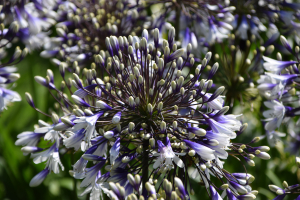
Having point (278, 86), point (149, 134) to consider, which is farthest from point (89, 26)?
point (278, 86)

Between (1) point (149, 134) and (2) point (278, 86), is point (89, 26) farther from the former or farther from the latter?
(2) point (278, 86)

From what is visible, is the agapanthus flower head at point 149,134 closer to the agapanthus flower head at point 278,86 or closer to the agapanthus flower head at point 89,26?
the agapanthus flower head at point 278,86

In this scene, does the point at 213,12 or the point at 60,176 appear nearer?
the point at 213,12

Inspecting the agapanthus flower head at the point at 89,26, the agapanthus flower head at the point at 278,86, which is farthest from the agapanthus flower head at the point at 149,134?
the agapanthus flower head at the point at 89,26

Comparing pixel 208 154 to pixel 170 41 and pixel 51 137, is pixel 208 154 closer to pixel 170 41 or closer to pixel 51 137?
pixel 170 41

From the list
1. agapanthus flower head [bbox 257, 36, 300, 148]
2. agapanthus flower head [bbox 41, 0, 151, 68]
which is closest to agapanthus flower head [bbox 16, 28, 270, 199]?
agapanthus flower head [bbox 257, 36, 300, 148]

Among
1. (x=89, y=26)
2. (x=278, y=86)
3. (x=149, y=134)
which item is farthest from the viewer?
(x=89, y=26)

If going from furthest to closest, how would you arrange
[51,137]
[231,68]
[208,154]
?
[231,68]
[51,137]
[208,154]

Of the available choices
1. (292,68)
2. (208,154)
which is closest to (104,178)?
(208,154)
